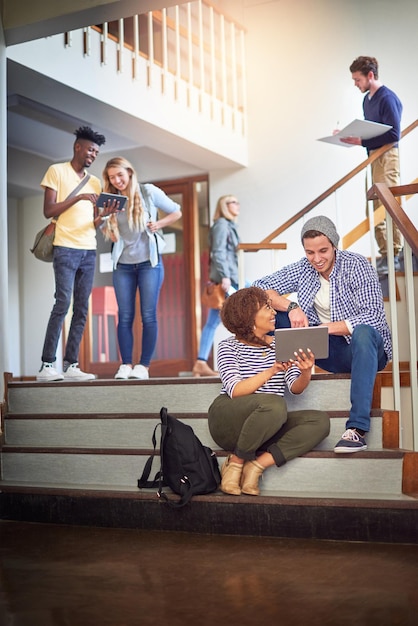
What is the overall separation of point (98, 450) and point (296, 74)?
187 inches

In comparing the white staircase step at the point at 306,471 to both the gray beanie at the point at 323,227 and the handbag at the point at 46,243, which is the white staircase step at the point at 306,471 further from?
the handbag at the point at 46,243

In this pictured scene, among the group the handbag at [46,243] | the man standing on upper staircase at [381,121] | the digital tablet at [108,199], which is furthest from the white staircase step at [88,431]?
the man standing on upper staircase at [381,121]

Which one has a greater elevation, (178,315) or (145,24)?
(145,24)

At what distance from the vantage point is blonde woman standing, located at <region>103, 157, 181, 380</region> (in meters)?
4.36

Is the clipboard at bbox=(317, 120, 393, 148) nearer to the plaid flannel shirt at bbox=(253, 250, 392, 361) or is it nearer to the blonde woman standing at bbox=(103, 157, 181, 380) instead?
the blonde woman standing at bbox=(103, 157, 181, 380)

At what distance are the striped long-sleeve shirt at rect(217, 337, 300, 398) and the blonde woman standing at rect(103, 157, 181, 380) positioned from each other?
3.70 feet

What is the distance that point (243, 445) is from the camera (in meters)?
3.14

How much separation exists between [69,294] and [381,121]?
2.19m

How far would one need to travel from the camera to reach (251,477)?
3.15 metres

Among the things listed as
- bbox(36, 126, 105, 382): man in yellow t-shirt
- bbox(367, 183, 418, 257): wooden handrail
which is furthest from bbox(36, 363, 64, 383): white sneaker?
bbox(367, 183, 418, 257): wooden handrail

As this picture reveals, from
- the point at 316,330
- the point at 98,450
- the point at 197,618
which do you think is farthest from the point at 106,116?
the point at 197,618

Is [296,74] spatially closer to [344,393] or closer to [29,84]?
[29,84]

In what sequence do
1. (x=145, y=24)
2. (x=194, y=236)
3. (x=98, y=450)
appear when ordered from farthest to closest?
(x=194, y=236)
(x=145, y=24)
(x=98, y=450)

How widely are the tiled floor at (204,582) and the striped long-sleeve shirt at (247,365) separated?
610mm
